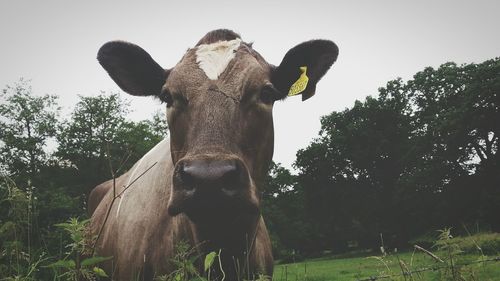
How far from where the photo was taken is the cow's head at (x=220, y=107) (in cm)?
257

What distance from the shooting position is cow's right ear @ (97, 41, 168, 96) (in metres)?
4.17

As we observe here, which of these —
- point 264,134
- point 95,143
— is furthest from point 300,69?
point 95,143

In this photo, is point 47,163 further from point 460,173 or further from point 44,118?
point 460,173

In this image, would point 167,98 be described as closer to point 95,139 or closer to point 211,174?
point 211,174

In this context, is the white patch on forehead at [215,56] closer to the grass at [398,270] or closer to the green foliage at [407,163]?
the grass at [398,270]

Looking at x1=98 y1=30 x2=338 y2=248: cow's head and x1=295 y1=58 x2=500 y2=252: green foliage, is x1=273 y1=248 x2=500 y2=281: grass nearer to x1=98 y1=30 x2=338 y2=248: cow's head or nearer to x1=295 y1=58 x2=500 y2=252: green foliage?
x1=98 y1=30 x2=338 y2=248: cow's head

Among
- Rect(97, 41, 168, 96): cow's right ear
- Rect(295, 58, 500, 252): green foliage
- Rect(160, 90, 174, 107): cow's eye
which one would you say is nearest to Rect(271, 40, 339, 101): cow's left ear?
Rect(160, 90, 174, 107): cow's eye

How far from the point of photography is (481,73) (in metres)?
34.0

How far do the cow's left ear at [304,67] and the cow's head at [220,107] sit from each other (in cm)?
1

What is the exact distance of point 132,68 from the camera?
4.33m

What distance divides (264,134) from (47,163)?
40.0 m

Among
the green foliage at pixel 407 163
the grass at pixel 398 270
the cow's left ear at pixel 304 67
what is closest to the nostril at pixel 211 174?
the grass at pixel 398 270

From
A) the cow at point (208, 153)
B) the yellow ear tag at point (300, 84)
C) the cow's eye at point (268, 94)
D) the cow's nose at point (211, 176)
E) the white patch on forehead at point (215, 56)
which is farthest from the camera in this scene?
the yellow ear tag at point (300, 84)

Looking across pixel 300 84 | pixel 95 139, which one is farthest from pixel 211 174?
pixel 95 139
